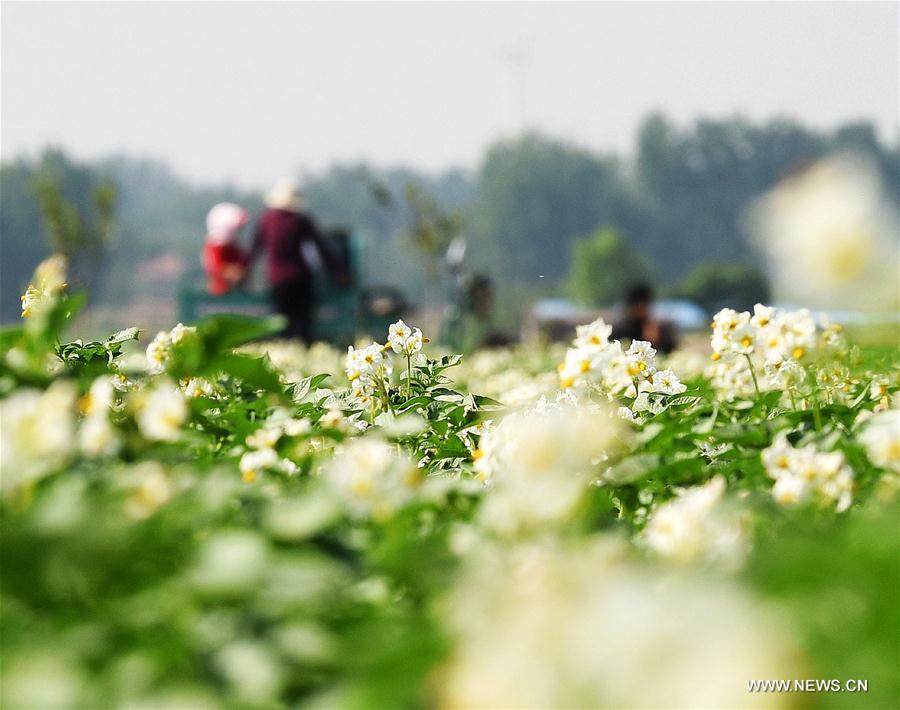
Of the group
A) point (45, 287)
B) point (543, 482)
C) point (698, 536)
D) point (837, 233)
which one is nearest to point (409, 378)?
point (45, 287)

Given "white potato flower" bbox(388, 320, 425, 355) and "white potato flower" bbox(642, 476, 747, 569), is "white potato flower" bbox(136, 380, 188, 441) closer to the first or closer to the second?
"white potato flower" bbox(642, 476, 747, 569)

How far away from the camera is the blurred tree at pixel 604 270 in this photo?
73.8m

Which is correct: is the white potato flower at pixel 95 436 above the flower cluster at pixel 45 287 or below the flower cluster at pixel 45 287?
below

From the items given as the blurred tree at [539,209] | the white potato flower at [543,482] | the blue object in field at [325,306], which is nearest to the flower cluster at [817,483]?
the white potato flower at [543,482]

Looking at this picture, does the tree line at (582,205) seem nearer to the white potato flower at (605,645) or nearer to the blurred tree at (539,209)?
the blurred tree at (539,209)

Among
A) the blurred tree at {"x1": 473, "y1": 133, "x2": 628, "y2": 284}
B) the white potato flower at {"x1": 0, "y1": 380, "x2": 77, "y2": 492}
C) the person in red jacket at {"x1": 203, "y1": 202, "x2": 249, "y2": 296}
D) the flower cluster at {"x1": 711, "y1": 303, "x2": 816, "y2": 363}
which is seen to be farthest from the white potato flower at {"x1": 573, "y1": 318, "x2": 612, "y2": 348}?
the blurred tree at {"x1": 473, "y1": 133, "x2": 628, "y2": 284}

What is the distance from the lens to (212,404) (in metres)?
2.22

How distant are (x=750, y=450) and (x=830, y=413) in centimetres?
38

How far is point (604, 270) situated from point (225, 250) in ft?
205

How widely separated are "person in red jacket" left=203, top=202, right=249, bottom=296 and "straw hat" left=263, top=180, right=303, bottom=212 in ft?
3.53

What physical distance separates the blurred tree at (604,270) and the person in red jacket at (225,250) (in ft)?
200

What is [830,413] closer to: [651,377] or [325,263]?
[651,377]

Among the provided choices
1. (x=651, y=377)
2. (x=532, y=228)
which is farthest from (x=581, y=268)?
(x=651, y=377)

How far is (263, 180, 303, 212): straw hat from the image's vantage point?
11.5 m
